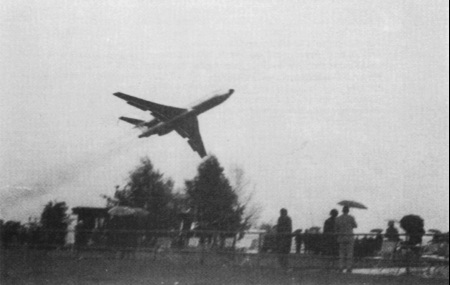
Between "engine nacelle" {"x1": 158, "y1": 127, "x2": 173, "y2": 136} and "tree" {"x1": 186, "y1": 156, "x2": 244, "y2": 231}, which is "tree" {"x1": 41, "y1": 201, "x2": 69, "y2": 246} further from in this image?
"tree" {"x1": 186, "y1": 156, "x2": 244, "y2": 231}

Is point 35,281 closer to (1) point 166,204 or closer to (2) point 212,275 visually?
(2) point 212,275

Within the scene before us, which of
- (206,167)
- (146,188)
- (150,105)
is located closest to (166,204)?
(146,188)

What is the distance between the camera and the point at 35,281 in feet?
47.2

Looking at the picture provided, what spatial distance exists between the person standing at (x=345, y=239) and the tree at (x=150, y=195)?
3300cm

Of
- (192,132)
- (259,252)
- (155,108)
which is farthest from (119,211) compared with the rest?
(259,252)

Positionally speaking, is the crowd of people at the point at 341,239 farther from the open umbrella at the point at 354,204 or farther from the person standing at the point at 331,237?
the open umbrella at the point at 354,204

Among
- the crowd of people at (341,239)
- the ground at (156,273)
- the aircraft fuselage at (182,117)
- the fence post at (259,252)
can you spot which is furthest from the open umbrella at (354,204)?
the aircraft fuselage at (182,117)

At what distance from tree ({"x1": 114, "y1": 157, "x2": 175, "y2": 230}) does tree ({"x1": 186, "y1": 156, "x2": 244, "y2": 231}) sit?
8.52 feet

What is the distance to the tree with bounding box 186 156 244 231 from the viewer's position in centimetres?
5624

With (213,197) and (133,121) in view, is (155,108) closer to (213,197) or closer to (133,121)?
(133,121)

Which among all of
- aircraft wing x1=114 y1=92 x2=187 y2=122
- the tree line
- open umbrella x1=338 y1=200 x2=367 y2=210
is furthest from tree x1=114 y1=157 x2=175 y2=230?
open umbrella x1=338 y1=200 x2=367 y2=210

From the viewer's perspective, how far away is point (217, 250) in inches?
628

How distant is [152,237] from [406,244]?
928 centimetres

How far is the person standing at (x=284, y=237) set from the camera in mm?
14223
